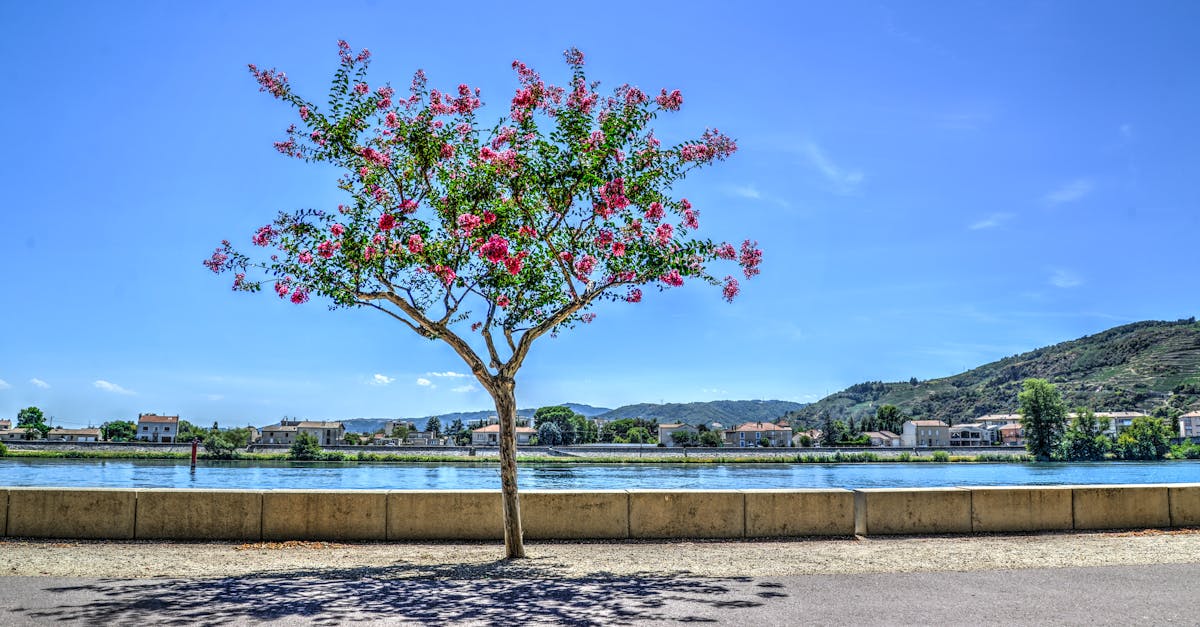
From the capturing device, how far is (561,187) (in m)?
11.7

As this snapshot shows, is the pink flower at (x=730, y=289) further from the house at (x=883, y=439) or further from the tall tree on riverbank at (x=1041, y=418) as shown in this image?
the house at (x=883, y=439)

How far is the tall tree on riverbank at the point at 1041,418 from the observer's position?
104 meters

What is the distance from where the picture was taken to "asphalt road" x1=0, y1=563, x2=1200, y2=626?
7156mm

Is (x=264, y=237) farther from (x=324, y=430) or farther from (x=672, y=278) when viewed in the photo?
(x=324, y=430)

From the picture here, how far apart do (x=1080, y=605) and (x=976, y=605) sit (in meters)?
0.97

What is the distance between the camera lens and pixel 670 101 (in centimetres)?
1198

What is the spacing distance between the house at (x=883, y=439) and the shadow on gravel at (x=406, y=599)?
555 ft

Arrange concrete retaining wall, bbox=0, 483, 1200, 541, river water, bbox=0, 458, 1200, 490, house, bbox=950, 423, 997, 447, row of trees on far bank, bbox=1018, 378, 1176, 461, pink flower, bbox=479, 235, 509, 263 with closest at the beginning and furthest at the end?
pink flower, bbox=479, 235, 509, 263, concrete retaining wall, bbox=0, 483, 1200, 541, river water, bbox=0, 458, 1200, 490, row of trees on far bank, bbox=1018, 378, 1176, 461, house, bbox=950, 423, 997, 447

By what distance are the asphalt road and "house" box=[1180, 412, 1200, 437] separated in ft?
624

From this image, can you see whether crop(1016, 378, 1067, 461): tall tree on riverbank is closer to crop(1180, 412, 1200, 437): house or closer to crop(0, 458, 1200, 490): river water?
crop(0, 458, 1200, 490): river water

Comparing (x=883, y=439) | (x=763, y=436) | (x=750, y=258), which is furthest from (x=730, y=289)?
(x=883, y=439)

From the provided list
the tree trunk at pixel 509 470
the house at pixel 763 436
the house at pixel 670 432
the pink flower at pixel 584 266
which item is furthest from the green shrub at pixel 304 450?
the pink flower at pixel 584 266

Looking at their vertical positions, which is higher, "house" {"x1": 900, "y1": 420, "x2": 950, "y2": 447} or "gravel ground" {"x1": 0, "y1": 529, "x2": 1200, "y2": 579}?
"gravel ground" {"x1": 0, "y1": 529, "x2": 1200, "y2": 579}

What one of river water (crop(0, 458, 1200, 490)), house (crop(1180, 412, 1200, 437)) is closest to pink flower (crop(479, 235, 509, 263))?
river water (crop(0, 458, 1200, 490))
